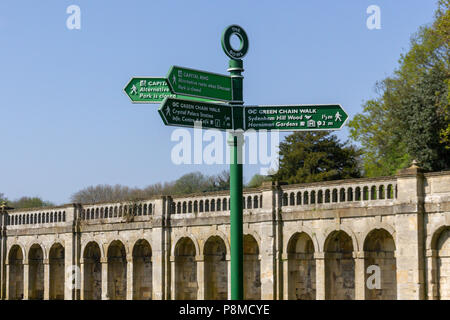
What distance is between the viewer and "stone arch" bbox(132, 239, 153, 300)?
117 feet

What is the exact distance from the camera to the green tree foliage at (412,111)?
38031 mm

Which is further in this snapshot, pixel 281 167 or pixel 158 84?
pixel 281 167

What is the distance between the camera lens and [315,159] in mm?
54000

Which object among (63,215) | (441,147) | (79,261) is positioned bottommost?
(79,261)

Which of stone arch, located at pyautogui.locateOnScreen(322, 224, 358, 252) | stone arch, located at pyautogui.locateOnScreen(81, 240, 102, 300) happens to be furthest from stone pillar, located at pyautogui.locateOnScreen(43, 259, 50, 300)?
stone arch, located at pyautogui.locateOnScreen(322, 224, 358, 252)

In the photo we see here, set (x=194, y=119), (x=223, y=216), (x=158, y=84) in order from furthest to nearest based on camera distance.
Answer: (x=223, y=216) < (x=158, y=84) < (x=194, y=119)

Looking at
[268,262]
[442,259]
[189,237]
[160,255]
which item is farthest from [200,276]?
[442,259]

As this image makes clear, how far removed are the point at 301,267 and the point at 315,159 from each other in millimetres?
24906

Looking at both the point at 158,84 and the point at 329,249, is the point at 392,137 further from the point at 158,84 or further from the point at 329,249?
the point at 158,84

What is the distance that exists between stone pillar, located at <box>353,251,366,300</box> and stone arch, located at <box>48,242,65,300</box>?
19274 millimetres

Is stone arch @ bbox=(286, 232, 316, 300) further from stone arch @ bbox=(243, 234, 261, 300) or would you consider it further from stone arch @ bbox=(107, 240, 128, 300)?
stone arch @ bbox=(107, 240, 128, 300)
